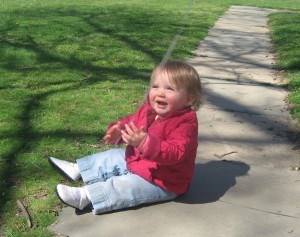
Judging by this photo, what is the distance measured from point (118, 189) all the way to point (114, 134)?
1.00 feet

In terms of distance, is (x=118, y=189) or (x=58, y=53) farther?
(x=58, y=53)

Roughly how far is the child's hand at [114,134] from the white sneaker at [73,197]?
1.08ft

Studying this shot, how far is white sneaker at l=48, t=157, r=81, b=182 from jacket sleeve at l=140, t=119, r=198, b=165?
0.65 m

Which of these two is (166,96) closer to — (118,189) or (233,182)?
(118,189)

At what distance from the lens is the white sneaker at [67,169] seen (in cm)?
323

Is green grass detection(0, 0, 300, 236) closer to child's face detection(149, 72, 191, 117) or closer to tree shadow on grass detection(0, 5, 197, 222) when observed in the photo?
tree shadow on grass detection(0, 5, 197, 222)

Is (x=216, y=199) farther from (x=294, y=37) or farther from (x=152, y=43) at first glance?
(x=294, y=37)

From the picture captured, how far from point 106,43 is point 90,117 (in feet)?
12.3

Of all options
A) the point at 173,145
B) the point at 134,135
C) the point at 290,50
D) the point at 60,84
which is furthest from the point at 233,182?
the point at 290,50

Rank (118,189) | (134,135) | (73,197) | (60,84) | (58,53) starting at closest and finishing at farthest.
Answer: (134,135) → (73,197) → (118,189) → (60,84) → (58,53)

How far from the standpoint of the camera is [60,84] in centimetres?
554

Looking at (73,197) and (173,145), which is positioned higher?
(173,145)

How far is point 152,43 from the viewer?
8.28 metres

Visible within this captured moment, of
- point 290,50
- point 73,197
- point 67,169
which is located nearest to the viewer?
point 73,197
